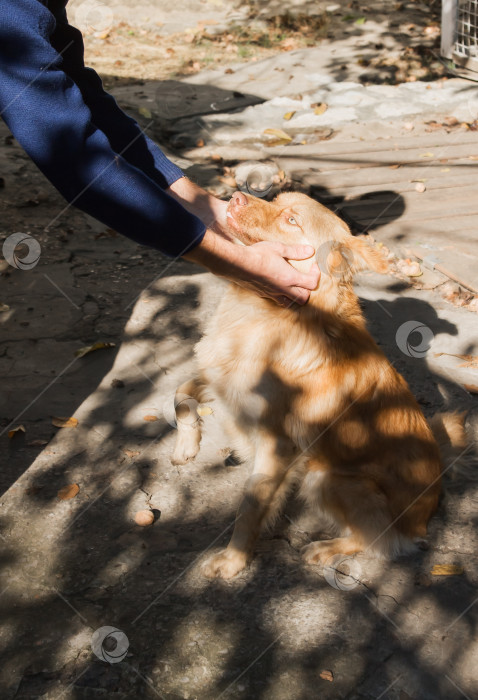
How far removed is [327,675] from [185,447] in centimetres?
140

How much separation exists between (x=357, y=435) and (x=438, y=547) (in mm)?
608

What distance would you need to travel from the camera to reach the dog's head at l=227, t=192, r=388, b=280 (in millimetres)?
3035

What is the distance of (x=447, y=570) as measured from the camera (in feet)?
9.66

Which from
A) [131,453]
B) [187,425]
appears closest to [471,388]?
[187,425]

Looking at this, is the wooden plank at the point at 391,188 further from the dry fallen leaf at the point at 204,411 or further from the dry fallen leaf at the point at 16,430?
the dry fallen leaf at the point at 16,430

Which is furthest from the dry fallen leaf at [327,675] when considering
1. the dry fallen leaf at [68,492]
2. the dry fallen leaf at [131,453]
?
the dry fallen leaf at [131,453]

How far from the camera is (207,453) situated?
366 cm

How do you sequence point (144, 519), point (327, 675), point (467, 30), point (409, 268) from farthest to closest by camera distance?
point (467, 30) → point (409, 268) → point (144, 519) → point (327, 675)

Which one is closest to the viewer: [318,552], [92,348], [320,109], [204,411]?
[318,552]

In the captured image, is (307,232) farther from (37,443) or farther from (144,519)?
(37,443)

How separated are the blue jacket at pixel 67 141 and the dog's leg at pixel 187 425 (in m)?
0.99

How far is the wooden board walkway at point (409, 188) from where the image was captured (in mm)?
5453

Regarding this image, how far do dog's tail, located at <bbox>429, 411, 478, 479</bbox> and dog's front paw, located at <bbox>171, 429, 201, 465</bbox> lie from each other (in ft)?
3.90

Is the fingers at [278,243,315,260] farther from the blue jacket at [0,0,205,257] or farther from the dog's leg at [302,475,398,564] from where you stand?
the dog's leg at [302,475,398,564]
